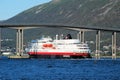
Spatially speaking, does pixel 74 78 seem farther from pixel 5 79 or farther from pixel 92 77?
pixel 5 79

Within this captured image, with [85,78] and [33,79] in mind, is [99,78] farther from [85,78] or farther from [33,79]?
[33,79]

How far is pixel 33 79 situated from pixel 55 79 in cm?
273

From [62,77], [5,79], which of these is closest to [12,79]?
[5,79]

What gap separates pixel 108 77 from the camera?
325 ft

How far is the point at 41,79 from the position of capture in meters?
94.9

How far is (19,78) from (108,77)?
461 inches

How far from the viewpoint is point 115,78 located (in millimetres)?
96625

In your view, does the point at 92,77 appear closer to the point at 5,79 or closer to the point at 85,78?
the point at 85,78

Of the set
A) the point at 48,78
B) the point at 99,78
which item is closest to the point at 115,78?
the point at 99,78

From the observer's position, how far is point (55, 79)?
94875 millimetres

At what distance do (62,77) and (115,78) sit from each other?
720cm

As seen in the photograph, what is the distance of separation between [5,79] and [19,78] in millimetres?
2854

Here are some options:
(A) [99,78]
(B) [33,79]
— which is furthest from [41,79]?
(A) [99,78]

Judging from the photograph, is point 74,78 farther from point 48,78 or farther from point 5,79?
point 5,79
